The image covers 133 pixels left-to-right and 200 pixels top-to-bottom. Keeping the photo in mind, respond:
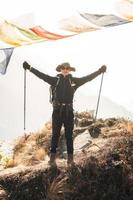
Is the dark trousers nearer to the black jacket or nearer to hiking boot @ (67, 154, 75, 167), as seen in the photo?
hiking boot @ (67, 154, 75, 167)

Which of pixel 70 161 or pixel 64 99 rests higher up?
pixel 64 99

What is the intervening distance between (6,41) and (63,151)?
5368 mm

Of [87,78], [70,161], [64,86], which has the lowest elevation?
[70,161]

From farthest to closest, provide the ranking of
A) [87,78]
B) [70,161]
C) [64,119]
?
[87,78] < [64,119] < [70,161]

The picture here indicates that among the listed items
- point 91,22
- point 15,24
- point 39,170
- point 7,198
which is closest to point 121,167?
point 39,170

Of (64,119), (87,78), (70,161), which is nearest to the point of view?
(70,161)

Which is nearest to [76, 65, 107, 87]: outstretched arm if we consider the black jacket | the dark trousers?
the black jacket

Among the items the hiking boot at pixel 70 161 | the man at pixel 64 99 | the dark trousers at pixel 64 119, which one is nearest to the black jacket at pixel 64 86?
the man at pixel 64 99

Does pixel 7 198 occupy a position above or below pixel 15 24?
below

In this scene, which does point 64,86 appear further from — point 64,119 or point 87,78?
point 64,119

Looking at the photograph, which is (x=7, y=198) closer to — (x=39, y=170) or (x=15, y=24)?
(x=39, y=170)

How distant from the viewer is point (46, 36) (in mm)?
20141

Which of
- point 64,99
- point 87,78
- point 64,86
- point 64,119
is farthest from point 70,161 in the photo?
point 87,78

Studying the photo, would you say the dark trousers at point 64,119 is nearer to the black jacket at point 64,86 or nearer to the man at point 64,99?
the man at point 64,99
